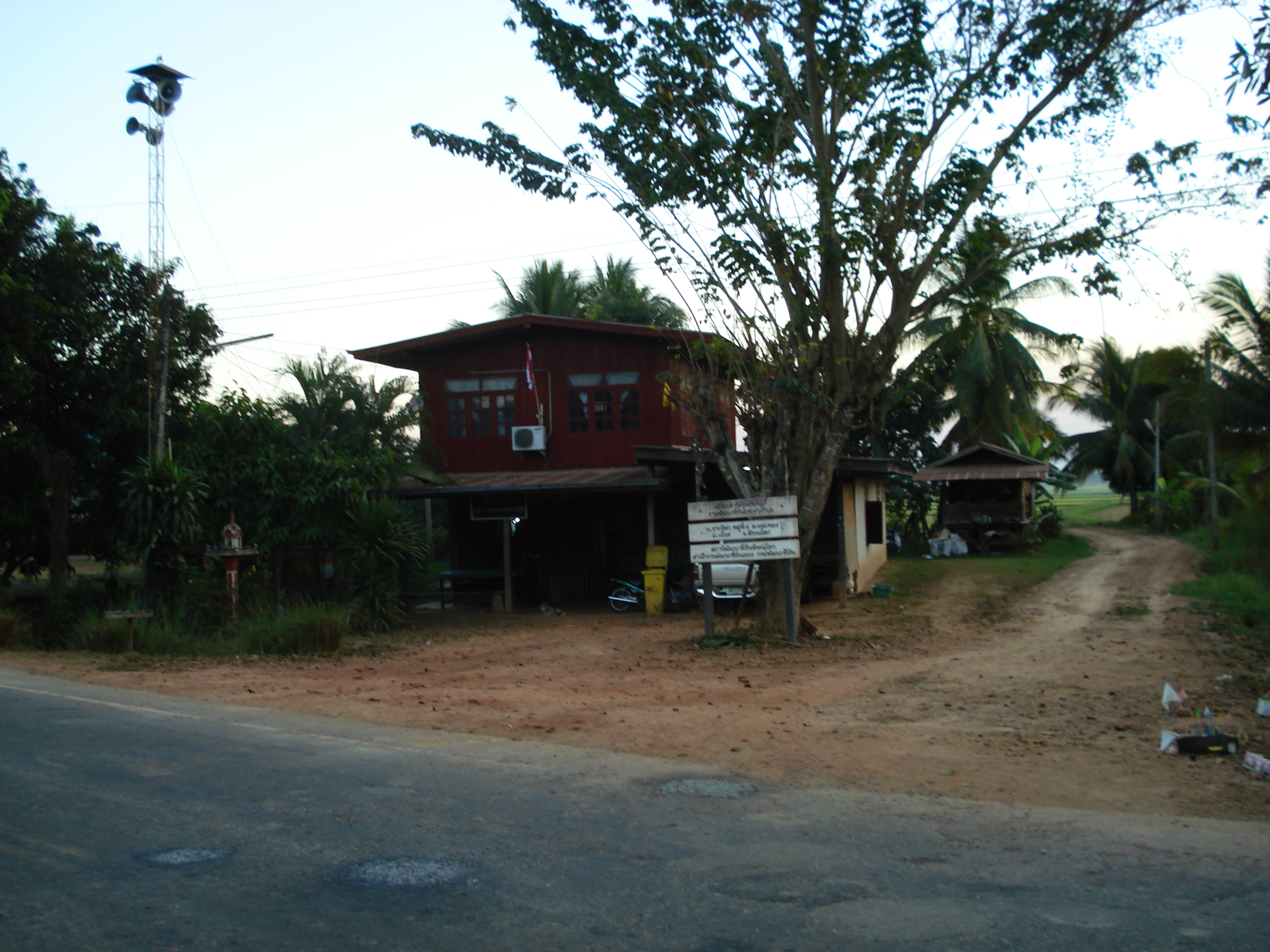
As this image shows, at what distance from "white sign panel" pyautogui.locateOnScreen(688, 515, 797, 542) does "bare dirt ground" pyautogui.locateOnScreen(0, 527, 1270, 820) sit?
5.34ft

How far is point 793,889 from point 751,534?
33.3 feet

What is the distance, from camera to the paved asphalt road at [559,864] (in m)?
4.48

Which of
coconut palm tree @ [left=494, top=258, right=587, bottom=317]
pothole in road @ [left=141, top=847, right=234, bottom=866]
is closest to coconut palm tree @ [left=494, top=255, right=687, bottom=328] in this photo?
coconut palm tree @ [left=494, top=258, right=587, bottom=317]

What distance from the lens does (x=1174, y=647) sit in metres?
→ 14.1

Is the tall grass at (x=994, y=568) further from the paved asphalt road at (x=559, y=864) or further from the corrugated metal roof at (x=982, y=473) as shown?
the paved asphalt road at (x=559, y=864)

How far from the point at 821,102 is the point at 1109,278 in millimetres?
4470

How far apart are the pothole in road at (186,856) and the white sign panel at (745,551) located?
401 inches

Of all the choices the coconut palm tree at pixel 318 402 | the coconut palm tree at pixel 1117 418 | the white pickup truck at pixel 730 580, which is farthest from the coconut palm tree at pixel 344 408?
the coconut palm tree at pixel 1117 418

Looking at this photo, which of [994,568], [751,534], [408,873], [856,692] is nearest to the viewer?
[408,873]

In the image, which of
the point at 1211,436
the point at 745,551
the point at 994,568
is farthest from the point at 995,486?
the point at 745,551

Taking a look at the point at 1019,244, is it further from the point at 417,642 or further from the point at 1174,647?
the point at 417,642

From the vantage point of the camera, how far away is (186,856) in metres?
5.56

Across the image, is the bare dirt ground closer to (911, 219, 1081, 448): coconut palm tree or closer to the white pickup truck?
the white pickup truck

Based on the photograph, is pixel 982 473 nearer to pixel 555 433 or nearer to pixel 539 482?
pixel 555 433
